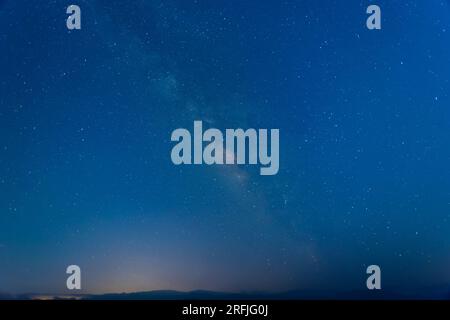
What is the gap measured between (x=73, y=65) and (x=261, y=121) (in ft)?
2.42

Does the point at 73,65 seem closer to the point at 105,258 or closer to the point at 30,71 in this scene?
the point at 30,71

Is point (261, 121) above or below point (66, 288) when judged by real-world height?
above

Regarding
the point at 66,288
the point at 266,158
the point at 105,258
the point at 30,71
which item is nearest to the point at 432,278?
the point at 266,158

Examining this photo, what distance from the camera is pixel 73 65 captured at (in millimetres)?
2193

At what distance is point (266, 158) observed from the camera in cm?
219

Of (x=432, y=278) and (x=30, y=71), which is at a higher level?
(x=30, y=71)
